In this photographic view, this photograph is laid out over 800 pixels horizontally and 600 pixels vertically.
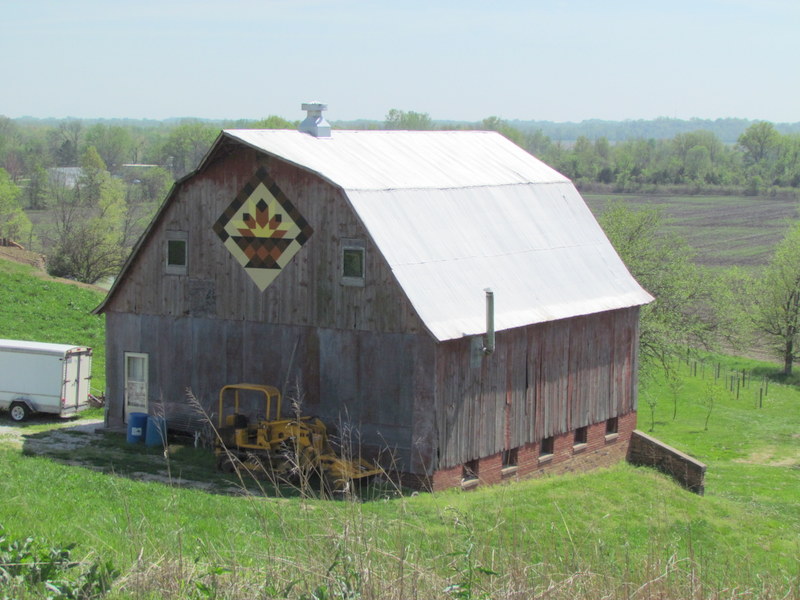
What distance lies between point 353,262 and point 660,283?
24.3 m

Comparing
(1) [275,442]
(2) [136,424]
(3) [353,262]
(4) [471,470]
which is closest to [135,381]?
(2) [136,424]

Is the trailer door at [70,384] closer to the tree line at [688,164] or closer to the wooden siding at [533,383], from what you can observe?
the wooden siding at [533,383]

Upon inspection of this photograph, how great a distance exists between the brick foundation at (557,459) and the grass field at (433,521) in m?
0.43

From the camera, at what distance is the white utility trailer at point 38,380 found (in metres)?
28.2

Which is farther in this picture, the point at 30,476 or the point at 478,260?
the point at 478,260

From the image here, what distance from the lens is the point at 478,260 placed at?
77.8 feet

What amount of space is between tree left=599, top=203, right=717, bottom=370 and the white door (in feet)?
69.8

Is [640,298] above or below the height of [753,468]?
above

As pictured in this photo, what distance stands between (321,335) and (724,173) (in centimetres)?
13911

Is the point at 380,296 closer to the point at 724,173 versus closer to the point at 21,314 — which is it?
the point at 21,314

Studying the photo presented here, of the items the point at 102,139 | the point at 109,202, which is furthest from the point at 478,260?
the point at 102,139

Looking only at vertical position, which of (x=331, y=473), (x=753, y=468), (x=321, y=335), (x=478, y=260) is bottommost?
(x=753, y=468)

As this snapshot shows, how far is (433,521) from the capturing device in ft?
62.4

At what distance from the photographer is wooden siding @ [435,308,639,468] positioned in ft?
72.4
